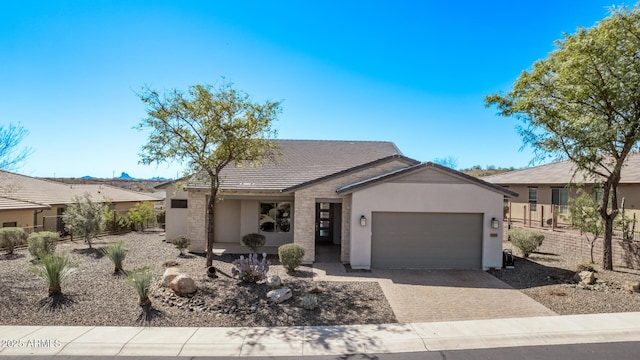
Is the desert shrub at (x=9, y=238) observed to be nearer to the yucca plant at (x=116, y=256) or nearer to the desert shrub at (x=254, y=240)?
the yucca plant at (x=116, y=256)

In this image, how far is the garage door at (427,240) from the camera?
13.6 metres

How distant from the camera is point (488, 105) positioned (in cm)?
1477

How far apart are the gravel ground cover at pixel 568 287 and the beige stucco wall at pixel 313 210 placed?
5810 mm

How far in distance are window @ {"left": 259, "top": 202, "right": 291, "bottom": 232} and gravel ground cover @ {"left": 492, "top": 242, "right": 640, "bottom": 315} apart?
374 inches

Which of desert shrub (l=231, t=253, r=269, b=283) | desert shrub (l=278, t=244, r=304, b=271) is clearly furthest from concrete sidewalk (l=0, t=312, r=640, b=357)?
desert shrub (l=278, t=244, r=304, b=271)

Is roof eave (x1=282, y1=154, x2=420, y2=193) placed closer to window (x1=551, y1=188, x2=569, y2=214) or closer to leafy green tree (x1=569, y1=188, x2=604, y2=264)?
leafy green tree (x1=569, y1=188, x2=604, y2=264)

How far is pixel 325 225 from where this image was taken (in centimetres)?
1944

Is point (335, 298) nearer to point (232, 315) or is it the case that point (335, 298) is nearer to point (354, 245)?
point (232, 315)

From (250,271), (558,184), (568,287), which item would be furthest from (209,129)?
(558,184)

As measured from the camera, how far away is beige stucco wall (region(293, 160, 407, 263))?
1427 cm

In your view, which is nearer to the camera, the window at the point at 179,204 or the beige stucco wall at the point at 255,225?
the beige stucco wall at the point at 255,225

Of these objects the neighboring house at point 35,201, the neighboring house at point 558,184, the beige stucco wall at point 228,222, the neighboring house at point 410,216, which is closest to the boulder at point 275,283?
the neighboring house at point 410,216

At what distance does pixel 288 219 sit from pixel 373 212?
18.1ft

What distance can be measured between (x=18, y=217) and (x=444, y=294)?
73.9 ft
